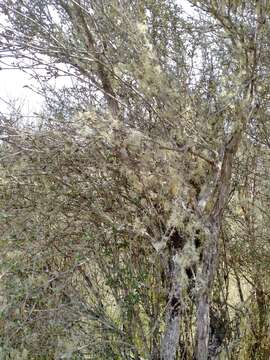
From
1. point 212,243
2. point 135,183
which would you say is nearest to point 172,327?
point 212,243

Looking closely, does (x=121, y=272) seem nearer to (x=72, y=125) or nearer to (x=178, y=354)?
(x=178, y=354)

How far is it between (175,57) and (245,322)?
209 cm

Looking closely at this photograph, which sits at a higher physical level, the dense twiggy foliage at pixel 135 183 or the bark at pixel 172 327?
the dense twiggy foliage at pixel 135 183

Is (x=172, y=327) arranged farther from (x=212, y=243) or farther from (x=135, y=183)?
(x=135, y=183)


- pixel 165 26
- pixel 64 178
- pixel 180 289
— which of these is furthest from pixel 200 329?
pixel 165 26

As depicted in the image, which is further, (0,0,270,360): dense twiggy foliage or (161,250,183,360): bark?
(161,250,183,360): bark

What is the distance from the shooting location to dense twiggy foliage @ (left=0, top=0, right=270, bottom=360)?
2.88 m

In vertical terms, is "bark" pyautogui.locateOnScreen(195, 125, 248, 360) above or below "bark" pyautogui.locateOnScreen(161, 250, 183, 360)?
above

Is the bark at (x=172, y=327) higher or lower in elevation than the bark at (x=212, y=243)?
lower

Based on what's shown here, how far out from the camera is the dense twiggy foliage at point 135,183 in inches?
113

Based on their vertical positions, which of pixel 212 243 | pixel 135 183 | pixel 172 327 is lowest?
pixel 172 327

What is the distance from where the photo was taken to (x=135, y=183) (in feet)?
9.63

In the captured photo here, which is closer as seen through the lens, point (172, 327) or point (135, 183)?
point (135, 183)

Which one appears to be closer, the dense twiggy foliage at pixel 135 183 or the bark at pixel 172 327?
the dense twiggy foliage at pixel 135 183
